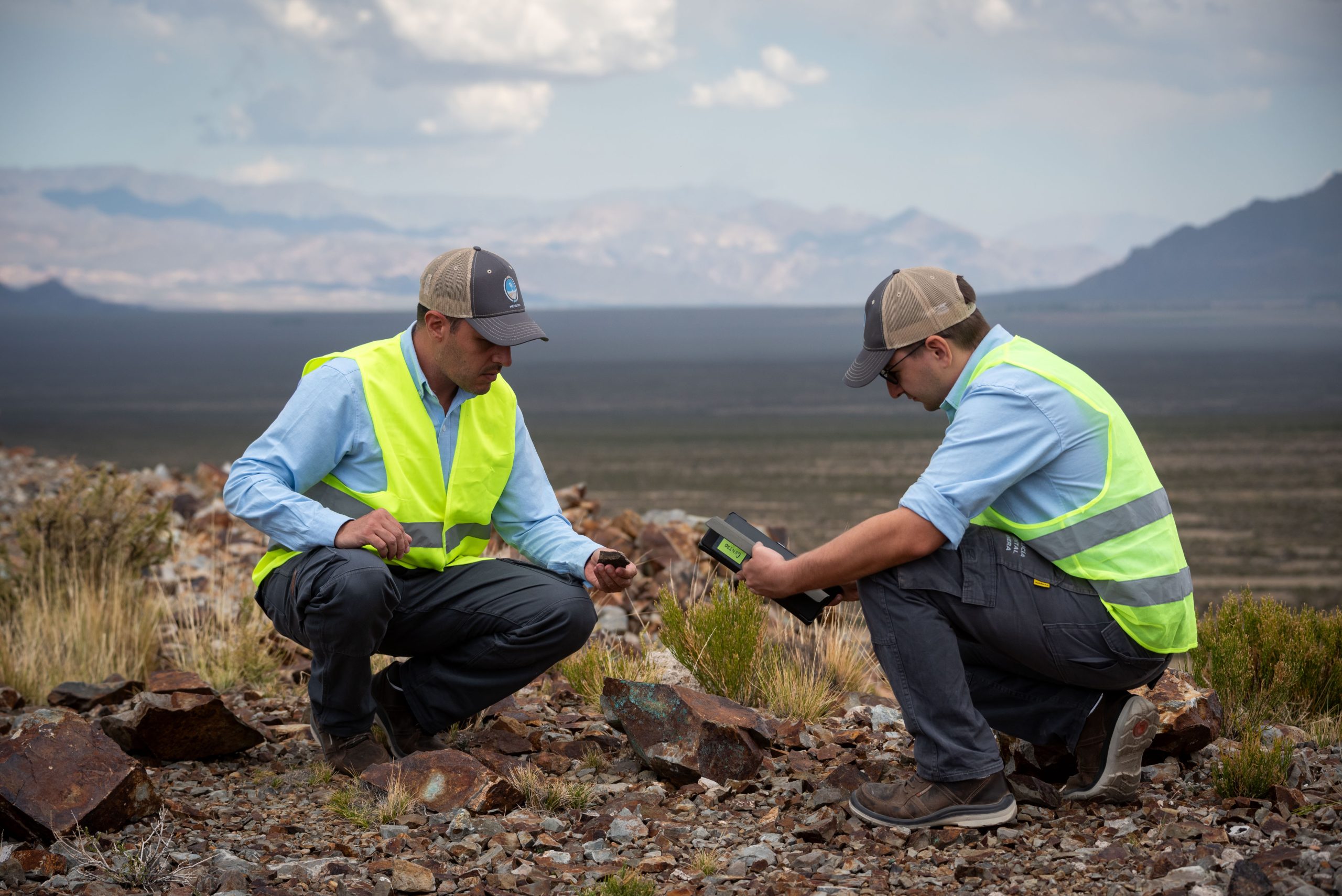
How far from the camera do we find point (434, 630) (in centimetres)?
467

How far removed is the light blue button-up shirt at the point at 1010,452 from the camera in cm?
368

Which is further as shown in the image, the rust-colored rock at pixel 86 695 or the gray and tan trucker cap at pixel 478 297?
the rust-colored rock at pixel 86 695

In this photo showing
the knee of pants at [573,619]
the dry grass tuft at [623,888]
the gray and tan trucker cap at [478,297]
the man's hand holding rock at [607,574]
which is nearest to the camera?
the dry grass tuft at [623,888]

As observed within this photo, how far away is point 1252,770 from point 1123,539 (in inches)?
36.5

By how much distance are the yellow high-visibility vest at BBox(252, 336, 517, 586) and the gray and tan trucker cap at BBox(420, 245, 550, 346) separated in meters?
0.24

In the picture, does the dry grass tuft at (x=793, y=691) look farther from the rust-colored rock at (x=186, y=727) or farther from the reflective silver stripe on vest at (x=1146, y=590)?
the rust-colored rock at (x=186, y=727)

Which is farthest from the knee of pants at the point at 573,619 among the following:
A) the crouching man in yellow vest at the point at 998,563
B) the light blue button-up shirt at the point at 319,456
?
the crouching man in yellow vest at the point at 998,563

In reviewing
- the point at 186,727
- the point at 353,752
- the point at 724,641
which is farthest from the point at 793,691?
the point at 186,727

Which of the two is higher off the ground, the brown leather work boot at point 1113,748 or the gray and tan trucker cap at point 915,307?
the gray and tan trucker cap at point 915,307

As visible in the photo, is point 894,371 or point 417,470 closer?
point 894,371

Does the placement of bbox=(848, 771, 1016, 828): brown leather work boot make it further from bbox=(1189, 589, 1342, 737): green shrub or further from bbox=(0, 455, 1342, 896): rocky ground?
bbox=(1189, 589, 1342, 737): green shrub

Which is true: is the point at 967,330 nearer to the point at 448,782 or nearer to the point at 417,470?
the point at 417,470

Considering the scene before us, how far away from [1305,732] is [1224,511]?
959 inches

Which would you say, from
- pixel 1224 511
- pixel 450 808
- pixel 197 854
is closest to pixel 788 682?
pixel 450 808
